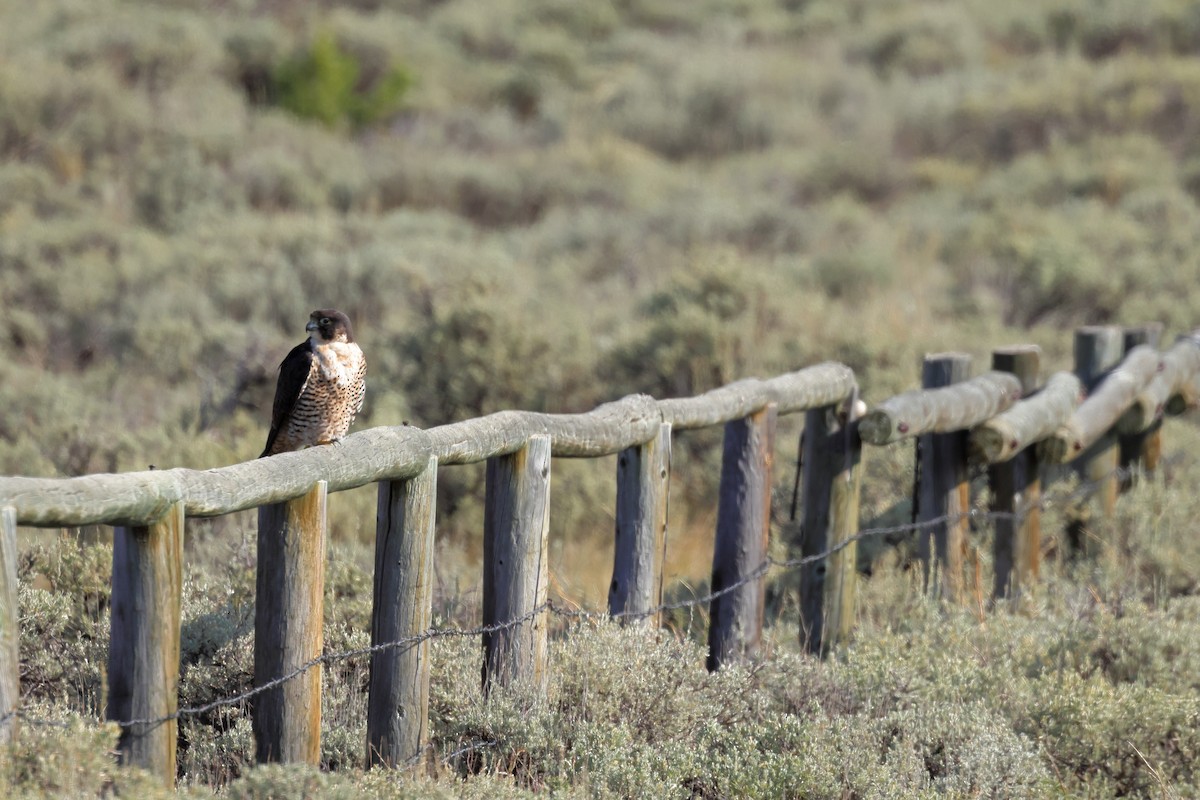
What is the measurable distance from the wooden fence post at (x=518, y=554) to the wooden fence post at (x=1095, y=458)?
3.89 meters

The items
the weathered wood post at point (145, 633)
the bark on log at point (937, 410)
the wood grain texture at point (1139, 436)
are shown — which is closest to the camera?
the weathered wood post at point (145, 633)

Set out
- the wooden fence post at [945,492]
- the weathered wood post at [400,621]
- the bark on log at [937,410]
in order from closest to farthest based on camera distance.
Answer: the weathered wood post at [400,621] → the bark on log at [937,410] → the wooden fence post at [945,492]

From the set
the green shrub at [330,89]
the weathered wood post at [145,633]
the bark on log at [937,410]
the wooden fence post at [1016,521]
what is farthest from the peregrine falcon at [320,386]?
the green shrub at [330,89]

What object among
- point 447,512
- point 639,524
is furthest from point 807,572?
point 447,512

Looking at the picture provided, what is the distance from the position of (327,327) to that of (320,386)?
8.9 inches

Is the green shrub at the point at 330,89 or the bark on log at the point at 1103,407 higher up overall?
the green shrub at the point at 330,89

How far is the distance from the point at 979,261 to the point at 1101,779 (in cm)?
982

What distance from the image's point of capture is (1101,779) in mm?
4098

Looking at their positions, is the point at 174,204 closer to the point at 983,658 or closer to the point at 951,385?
the point at 951,385

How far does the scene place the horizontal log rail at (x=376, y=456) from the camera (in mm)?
2539

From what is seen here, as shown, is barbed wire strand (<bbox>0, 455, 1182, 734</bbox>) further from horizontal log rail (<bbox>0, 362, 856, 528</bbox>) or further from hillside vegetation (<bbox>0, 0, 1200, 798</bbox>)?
horizontal log rail (<bbox>0, 362, 856, 528</bbox>)

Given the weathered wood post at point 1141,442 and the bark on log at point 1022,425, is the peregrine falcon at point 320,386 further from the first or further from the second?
the weathered wood post at point 1141,442

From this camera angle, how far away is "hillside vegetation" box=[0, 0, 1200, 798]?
3.84 meters

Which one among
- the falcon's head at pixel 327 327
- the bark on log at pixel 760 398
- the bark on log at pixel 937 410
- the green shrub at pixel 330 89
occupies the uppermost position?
the green shrub at pixel 330 89
